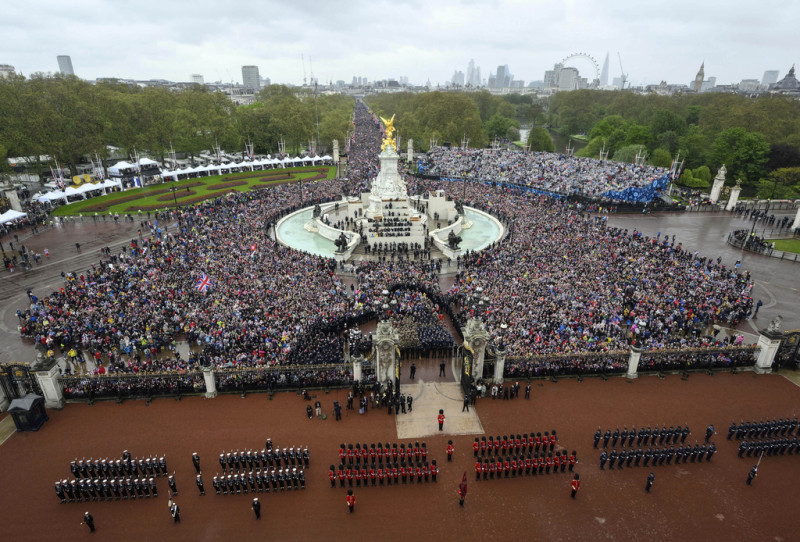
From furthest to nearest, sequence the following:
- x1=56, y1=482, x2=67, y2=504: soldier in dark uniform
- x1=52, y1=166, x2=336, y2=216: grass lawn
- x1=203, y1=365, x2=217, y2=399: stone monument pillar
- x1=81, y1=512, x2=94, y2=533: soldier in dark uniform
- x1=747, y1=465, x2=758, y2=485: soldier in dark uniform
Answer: x1=52, y1=166, x2=336, y2=216: grass lawn < x1=203, y1=365, x2=217, y2=399: stone monument pillar < x1=747, y1=465, x2=758, y2=485: soldier in dark uniform < x1=56, y1=482, x2=67, y2=504: soldier in dark uniform < x1=81, y1=512, x2=94, y2=533: soldier in dark uniform

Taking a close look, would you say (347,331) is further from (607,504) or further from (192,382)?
(607,504)

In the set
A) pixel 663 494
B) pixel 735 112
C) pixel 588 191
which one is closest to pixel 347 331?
pixel 663 494

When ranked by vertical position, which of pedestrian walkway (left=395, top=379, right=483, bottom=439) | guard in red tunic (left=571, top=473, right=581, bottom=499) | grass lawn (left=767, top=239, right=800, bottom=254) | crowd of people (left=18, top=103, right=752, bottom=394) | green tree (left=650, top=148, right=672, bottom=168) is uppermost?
green tree (left=650, top=148, right=672, bottom=168)

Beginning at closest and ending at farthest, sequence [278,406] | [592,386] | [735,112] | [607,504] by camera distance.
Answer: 1. [607,504]
2. [278,406]
3. [592,386]
4. [735,112]

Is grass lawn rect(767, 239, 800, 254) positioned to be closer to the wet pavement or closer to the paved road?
the paved road

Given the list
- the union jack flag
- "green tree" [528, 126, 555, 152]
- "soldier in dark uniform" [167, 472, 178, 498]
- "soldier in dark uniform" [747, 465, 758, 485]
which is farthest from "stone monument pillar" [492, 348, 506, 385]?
"green tree" [528, 126, 555, 152]

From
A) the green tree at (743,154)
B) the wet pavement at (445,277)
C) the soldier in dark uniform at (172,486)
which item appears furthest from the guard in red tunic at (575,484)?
the green tree at (743,154)

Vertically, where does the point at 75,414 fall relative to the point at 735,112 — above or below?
below
